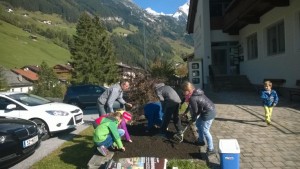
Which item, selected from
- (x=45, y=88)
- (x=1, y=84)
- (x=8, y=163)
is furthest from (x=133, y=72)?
(x=45, y=88)

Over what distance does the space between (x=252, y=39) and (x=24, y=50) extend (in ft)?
329

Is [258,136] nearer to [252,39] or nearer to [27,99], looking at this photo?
[27,99]

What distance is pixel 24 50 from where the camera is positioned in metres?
112

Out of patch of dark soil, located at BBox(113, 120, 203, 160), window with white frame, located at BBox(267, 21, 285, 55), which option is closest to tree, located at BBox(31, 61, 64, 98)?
window with white frame, located at BBox(267, 21, 285, 55)

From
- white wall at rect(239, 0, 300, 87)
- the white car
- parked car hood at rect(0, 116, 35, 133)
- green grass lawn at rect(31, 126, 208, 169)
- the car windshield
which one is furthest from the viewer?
white wall at rect(239, 0, 300, 87)

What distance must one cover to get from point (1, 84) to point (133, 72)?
45867 mm

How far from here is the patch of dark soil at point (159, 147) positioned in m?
7.34

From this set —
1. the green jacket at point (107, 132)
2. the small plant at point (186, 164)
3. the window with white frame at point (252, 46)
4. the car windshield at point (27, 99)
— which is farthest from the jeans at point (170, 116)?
→ the window with white frame at point (252, 46)

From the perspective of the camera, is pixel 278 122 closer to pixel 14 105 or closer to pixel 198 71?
pixel 14 105

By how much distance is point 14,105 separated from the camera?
1141 centimetres

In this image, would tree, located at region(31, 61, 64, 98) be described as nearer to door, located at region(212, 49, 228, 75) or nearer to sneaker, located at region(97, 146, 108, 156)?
door, located at region(212, 49, 228, 75)

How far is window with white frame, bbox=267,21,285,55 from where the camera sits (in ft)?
56.6

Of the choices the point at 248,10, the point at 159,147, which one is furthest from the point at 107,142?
the point at 248,10

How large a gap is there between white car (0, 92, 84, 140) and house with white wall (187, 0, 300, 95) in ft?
31.5
